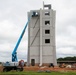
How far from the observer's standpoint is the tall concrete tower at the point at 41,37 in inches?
2584

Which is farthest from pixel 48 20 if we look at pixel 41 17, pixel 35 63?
pixel 35 63

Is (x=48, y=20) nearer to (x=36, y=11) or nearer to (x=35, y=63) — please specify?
(x=36, y=11)

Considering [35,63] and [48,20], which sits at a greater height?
[48,20]

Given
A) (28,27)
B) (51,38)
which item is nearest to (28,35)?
(28,27)

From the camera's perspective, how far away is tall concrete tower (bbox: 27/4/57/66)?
6562cm

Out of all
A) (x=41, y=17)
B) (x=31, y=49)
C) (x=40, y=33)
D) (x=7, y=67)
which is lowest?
(x=7, y=67)

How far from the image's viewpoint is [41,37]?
217 ft

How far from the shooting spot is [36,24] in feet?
222

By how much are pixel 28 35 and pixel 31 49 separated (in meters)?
4.10

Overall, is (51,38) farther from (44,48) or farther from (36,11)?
(36,11)

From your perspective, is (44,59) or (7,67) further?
(44,59)

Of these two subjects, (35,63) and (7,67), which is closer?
(7,67)

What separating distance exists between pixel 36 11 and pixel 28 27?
5139mm

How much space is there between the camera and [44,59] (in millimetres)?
65625
